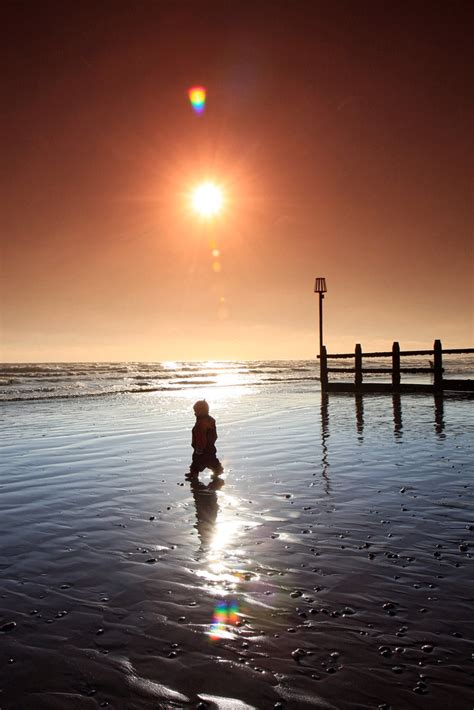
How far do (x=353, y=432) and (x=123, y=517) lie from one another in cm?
777

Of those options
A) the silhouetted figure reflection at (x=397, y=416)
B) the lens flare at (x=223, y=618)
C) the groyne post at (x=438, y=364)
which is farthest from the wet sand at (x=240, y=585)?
the groyne post at (x=438, y=364)

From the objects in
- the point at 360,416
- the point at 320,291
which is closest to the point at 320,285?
the point at 320,291

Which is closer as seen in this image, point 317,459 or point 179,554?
point 179,554

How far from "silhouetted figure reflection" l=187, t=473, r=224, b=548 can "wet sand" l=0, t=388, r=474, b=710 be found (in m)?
0.03

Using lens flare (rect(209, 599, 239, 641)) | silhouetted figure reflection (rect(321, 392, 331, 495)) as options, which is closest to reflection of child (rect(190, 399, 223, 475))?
silhouetted figure reflection (rect(321, 392, 331, 495))

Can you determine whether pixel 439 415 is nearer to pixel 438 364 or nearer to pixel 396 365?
→ pixel 438 364

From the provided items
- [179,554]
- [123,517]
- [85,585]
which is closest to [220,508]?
[123,517]

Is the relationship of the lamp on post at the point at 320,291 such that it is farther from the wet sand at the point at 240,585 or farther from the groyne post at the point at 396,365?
the wet sand at the point at 240,585

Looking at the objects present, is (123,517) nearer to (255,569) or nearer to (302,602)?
(255,569)

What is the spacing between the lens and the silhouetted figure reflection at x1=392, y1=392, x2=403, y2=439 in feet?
39.9

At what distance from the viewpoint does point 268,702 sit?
8.65 ft

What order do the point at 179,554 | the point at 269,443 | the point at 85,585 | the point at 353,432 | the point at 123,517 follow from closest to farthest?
1. the point at 85,585
2. the point at 179,554
3. the point at 123,517
4. the point at 269,443
5. the point at 353,432

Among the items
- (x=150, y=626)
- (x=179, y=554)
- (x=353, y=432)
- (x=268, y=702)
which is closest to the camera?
(x=268, y=702)

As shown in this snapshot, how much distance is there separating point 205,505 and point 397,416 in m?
10.7
